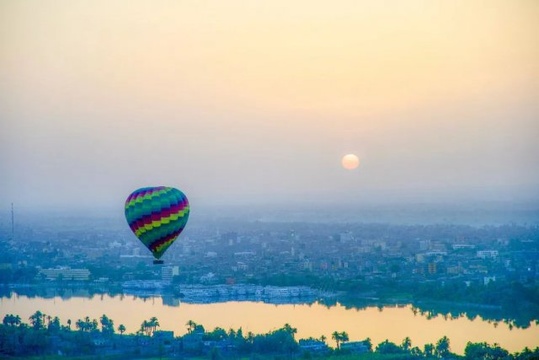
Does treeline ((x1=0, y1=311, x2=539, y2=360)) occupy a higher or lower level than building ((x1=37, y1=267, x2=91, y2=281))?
lower

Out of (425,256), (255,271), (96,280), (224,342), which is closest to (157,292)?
(96,280)

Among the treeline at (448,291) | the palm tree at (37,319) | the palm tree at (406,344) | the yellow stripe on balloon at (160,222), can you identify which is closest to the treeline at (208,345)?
the palm tree at (406,344)

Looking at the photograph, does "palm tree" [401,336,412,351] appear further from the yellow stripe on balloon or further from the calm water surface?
the yellow stripe on balloon

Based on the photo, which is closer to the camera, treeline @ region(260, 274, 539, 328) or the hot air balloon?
the hot air balloon

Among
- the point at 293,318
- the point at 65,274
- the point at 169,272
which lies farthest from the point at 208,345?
the point at 65,274

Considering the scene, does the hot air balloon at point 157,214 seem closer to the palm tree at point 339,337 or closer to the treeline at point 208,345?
the treeline at point 208,345

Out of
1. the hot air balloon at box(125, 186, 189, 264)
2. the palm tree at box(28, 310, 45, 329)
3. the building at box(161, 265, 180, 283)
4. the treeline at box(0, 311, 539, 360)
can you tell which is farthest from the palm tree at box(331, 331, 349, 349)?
the building at box(161, 265, 180, 283)
